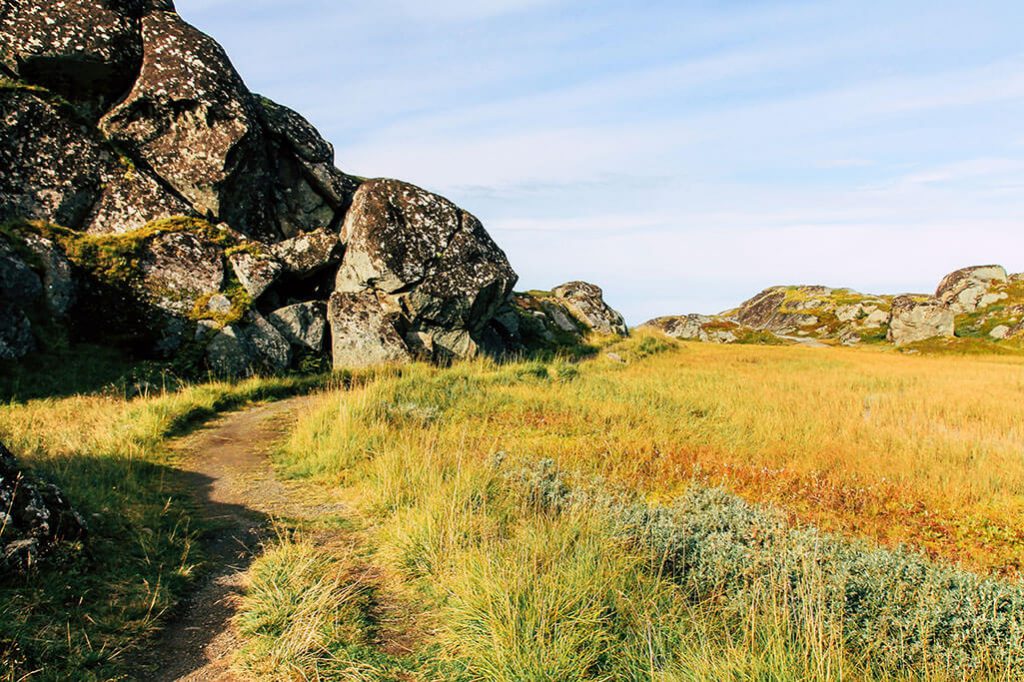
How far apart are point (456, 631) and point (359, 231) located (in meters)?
17.5

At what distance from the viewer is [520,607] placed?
197 inches

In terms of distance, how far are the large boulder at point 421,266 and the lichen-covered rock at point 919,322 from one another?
146 ft

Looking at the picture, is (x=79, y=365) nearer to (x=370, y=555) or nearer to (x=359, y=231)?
(x=359, y=231)

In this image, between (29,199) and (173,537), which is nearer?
(173,537)

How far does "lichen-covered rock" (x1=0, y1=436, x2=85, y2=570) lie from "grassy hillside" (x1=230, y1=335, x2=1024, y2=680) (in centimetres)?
189

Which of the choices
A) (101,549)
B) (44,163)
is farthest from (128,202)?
(101,549)

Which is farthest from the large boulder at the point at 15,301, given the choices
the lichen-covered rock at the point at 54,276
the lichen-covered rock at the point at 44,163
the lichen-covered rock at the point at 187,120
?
the lichen-covered rock at the point at 187,120

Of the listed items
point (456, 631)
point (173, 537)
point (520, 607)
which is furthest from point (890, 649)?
point (173, 537)

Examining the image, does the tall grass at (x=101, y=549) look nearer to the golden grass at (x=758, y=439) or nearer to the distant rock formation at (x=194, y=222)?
the golden grass at (x=758, y=439)

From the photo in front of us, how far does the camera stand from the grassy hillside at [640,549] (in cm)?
473

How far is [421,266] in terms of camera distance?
68.1 ft

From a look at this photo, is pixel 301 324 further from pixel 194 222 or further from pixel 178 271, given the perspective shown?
pixel 194 222

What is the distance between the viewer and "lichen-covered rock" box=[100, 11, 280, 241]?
1923 centimetres

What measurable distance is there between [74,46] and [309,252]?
30.5ft
